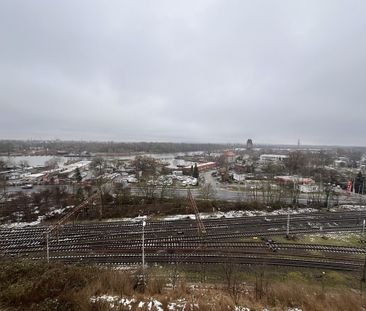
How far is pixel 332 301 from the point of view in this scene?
823 cm

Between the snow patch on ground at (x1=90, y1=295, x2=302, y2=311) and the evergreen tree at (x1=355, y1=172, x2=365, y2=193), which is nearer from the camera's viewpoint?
the snow patch on ground at (x1=90, y1=295, x2=302, y2=311)

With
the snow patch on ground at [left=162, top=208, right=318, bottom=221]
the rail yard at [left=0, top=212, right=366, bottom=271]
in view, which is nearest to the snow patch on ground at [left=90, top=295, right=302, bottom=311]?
the rail yard at [left=0, top=212, right=366, bottom=271]

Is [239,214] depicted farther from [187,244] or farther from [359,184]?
[359,184]

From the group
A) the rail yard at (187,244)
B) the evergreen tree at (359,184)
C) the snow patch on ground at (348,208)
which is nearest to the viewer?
the rail yard at (187,244)

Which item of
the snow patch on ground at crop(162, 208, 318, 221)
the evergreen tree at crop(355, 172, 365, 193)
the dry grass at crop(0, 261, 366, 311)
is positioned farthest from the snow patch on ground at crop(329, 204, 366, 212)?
the dry grass at crop(0, 261, 366, 311)

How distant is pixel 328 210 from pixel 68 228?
29.3m

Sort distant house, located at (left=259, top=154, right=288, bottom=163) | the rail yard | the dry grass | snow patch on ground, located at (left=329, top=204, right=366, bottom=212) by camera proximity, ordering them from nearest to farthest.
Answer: the dry grass, the rail yard, snow patch on ground, located at (left=329, top=204, right=366, bottom=212), distant house, located at (left=259, top=154, right=288, bottom=163)

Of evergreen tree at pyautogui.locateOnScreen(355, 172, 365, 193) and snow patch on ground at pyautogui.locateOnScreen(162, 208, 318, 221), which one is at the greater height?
evergreen tree at pyautogui.locateOnScreen(355, 172, 365, 193)

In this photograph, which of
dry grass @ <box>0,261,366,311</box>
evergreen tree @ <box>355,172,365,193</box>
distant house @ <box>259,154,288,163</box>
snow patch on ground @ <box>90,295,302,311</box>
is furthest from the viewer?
distant house @ <box>259,154,288,163</box>

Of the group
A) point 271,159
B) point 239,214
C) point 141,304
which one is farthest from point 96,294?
point 271,159

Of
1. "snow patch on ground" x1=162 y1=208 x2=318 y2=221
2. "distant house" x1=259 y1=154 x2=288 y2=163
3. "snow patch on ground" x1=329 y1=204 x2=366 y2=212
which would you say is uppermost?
"distant house" x1=259 y1=154 x2=288 y2=163

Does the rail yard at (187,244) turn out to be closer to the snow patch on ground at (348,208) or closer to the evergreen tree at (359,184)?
the snow patch on ground at (348,208)

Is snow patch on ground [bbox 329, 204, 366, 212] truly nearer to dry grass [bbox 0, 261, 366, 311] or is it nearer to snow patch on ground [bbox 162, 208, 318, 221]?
snow patch on ground [bbox 162, 208, 318, 221]

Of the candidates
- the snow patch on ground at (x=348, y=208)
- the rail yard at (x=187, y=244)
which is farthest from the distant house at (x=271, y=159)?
the rail yard at (x=187, y=244)
